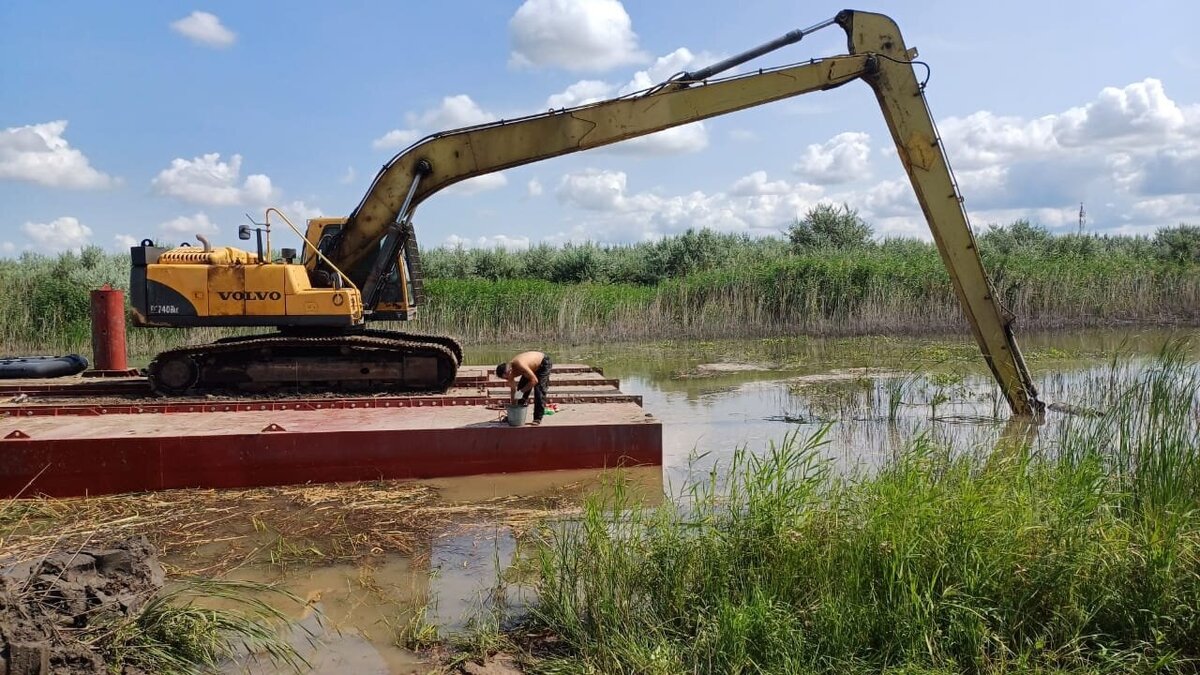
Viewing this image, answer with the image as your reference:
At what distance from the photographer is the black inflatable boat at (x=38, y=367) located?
11.4 m

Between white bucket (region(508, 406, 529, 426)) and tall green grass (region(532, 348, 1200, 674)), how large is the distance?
3.00 metres

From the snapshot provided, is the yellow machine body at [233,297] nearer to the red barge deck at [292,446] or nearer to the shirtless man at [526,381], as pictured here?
the red barge deck at [292,446]

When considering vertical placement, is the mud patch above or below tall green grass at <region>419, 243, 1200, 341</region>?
below

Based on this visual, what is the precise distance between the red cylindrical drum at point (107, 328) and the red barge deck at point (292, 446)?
4.23m

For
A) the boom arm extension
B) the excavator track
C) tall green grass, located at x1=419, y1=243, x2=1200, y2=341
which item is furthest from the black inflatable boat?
tall green grass, located at x1=419, y1=243, x2=1200, y2=341

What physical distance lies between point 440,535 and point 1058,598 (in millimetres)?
3849

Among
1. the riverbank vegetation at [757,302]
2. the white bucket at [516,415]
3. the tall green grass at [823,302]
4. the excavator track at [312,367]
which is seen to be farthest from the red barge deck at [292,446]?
the tall green grass at [823,302]

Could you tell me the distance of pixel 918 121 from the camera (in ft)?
31.4

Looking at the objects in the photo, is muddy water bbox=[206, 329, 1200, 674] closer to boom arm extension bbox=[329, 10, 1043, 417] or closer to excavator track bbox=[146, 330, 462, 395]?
boom arm extension bbox=[329, 10, 1043, 417]

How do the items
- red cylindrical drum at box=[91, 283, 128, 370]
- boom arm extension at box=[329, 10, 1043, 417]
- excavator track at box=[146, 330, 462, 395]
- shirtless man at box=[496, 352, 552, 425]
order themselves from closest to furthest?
1. shirtless man at box=[496, 352, 552, 425]
2. boom arm extension at box=[329, 10, 1043, 417]
3. excavator track at box=[146, 330, 462, 395]
4. red cylindrical drum at box=[91, 283, 128, 370]

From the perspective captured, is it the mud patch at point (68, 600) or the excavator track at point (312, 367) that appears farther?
the excavator track at point (312, 367)

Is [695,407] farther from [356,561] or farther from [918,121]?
[356,561]

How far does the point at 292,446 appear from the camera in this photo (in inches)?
280

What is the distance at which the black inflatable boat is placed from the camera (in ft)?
37.4
